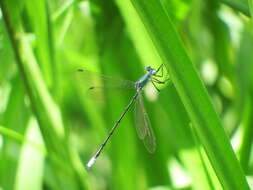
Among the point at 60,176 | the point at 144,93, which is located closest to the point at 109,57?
the point at 144,93

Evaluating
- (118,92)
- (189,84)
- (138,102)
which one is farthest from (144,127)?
(189,84)

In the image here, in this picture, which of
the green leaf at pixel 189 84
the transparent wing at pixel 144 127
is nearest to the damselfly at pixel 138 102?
the transparent wing at pixel 144 127

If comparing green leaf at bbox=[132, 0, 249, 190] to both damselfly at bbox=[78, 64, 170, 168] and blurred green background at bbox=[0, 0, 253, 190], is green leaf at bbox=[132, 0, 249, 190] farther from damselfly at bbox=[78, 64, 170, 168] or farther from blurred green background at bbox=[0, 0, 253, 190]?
damselfly at bbox=[78, 64, 170, 168]

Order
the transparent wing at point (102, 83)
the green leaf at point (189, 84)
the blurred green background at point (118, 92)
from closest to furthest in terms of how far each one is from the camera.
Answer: the green leaf at point (189, 84), the blurred green background at point (118, 92), the transparent wing at point (102, 83)

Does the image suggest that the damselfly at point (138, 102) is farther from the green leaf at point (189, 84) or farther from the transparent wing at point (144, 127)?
the green leaf at point (189, 84)

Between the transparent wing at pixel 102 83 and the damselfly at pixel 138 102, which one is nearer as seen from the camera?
the damselfly at pixel 138 102

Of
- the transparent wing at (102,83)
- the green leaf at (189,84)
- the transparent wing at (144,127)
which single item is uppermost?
the transparent wing at (102,83)

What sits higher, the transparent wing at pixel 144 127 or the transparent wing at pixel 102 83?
the transparent wing at pixel 102 83
